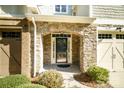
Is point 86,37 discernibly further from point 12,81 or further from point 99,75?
point 12,81

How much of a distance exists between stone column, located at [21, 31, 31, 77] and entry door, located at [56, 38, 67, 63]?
434cm

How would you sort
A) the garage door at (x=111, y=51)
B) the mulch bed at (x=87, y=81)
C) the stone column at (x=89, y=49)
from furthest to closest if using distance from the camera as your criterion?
the garage door at (x=111, y=51) < the stone column at (x=89, y=49) < the mulch bed at (x=87, y=81)

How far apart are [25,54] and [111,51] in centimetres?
540

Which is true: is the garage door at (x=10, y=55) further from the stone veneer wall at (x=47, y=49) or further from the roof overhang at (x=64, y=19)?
the stone veneer wall at (x=47, y=49)

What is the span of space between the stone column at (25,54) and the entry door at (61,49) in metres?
4.34

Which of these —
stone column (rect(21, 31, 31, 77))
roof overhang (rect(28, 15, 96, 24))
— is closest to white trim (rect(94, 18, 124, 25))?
roof overhang (rect(28, 15, 96, 24))

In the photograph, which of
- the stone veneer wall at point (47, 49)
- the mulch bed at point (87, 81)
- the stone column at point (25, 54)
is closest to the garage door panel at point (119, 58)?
the mulch bed at point (87, 81)

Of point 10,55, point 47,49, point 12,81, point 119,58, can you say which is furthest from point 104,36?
point 12,81

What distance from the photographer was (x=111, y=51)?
517 inches

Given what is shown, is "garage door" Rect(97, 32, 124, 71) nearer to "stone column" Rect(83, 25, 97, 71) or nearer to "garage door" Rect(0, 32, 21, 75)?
"stone column" Rect(83, 25, 97, 71)

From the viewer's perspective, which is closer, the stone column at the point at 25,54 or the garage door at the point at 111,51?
the stone column at the point at 25,54

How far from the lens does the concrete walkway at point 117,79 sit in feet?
33.6
